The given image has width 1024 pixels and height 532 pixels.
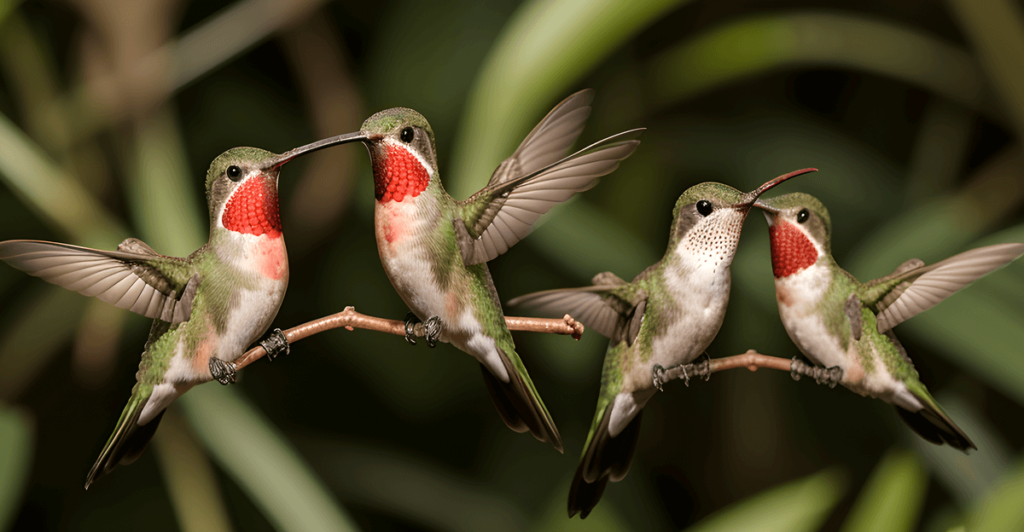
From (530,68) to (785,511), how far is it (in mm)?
776

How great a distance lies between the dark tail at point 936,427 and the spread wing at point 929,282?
0.14 m

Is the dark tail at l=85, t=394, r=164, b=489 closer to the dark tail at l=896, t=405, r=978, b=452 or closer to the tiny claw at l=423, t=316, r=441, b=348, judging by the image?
the tiny claw at l=423, t=316, r=441, b=348

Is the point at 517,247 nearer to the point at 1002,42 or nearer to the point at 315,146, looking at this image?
the point at 315,146

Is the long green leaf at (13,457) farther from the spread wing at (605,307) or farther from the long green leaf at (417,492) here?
the spread wing at (605,307)

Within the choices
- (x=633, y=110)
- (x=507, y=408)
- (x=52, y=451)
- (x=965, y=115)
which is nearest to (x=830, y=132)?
(x=965, y=115)

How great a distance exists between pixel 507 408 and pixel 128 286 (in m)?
0.46

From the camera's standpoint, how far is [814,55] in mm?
1079

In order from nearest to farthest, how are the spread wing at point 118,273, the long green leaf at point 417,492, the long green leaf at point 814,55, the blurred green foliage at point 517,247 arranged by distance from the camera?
the spread wing at point 118,273 < the blurred green foliage at point 517,247 < the long green leaf at point 814,55 < the long green leaf at point 417,492

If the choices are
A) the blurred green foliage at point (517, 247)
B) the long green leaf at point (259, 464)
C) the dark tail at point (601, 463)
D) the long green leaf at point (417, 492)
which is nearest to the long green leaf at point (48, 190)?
the blurred green foliage at point (517, 247)

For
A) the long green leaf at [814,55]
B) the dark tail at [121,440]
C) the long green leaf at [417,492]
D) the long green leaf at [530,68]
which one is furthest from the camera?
the long green leaf at [417,492]

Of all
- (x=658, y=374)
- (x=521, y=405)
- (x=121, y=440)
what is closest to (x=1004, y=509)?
(x=658, y=374)

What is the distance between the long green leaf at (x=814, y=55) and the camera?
3.46 feet

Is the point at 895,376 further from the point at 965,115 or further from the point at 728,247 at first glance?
the point at 965,115

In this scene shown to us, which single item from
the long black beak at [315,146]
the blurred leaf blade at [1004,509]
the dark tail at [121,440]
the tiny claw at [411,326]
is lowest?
the blurred leaf blade at [1004,509]
